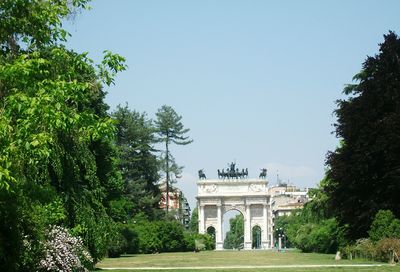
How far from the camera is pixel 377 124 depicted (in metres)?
31.7

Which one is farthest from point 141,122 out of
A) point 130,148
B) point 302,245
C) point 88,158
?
point 88,158

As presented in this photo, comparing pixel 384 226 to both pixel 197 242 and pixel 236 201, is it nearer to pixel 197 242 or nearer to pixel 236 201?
pixel 197 242

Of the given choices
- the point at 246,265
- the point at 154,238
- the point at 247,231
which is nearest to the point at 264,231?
the point at 247,231

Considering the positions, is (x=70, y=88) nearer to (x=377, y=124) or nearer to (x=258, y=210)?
(x=377, y=124)

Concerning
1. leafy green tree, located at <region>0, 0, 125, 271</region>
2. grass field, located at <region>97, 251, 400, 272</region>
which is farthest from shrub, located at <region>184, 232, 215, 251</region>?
leafy green tree, located at <region>0, 0, 125, 271</region>

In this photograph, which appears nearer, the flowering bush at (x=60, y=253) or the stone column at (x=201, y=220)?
the flowering bush at (x=60, y=253)

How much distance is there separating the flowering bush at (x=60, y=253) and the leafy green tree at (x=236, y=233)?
123 metres

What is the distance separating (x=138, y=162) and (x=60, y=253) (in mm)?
51292

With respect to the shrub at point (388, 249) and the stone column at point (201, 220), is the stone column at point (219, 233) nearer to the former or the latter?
the stone column at point (201, 220)

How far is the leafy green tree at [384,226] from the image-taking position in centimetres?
2952

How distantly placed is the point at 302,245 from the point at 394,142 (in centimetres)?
2929

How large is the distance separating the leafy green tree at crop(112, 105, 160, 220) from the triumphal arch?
32635mm

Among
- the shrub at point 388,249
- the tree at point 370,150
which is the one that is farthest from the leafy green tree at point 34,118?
the tree at point 370,150

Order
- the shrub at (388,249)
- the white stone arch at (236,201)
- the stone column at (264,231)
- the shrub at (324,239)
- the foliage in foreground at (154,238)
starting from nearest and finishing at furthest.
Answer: the shrub at (388,249), the shrub at (324,239), the foliage in foreground at (154,238), the stone column at (264,231), the white stone arch at (236,201)
